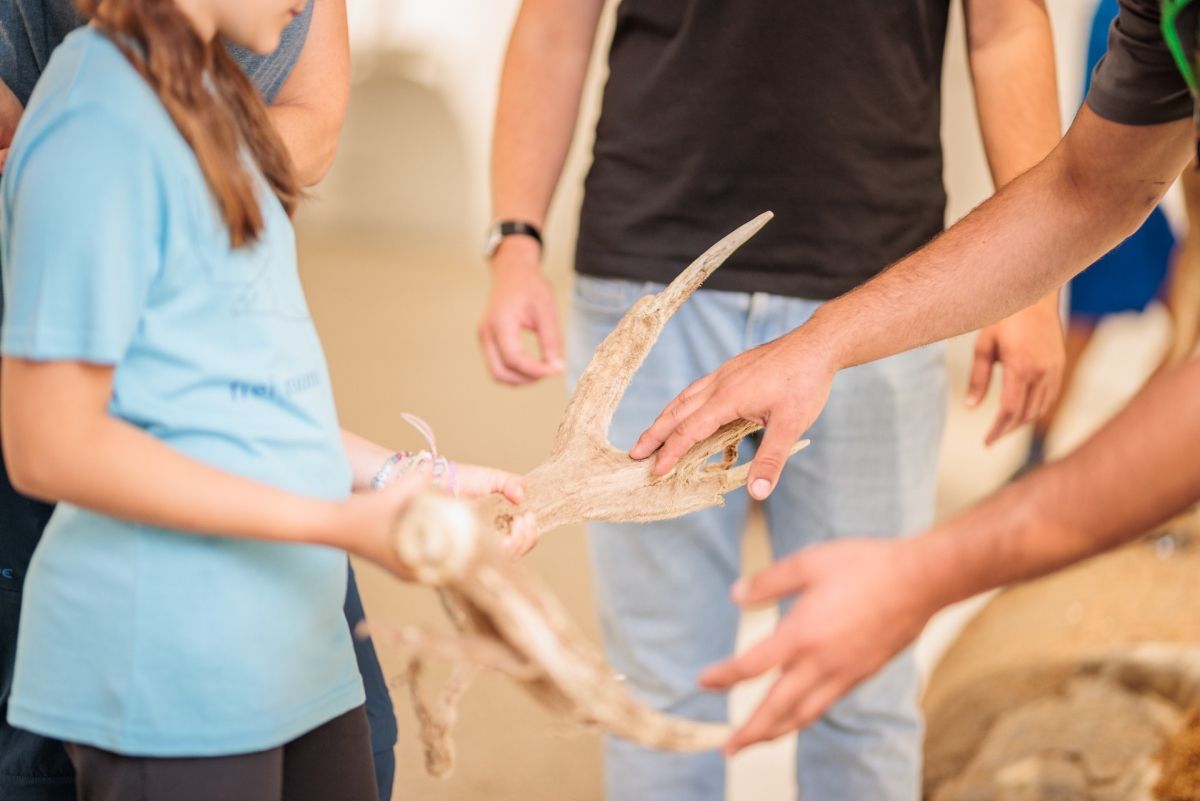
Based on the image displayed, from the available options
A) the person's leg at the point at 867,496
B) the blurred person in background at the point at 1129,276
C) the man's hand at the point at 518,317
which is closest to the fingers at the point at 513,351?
the man's hand at the point at 518,317

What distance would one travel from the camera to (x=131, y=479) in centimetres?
73

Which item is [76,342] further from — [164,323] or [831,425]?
[831,425]

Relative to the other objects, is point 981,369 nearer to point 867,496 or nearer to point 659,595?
point 867,496

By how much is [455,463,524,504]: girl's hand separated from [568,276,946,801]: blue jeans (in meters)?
0.46

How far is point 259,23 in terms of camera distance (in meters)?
0.80

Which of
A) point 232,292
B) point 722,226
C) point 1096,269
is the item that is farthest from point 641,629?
point 1096,269

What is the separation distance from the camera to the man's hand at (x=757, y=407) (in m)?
1.14

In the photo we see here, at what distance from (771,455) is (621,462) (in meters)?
0.13

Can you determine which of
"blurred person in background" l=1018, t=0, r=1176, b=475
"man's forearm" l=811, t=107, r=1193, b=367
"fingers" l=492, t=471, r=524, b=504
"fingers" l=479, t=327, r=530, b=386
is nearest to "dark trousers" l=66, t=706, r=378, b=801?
"fingers" l=492, t=471, r=524, b=504

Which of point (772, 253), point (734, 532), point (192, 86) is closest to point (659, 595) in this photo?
point (734, 532)

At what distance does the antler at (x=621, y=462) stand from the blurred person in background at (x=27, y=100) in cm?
19

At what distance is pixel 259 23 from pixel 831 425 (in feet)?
2.77

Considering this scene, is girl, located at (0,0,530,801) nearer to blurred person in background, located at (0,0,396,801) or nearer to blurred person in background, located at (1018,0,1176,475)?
blurred person in background, located at (0,0,396,801)

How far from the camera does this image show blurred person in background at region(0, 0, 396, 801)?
0.95 m
